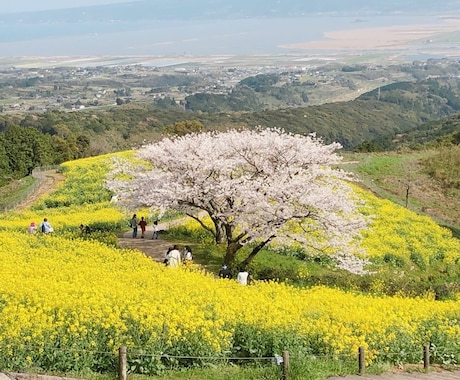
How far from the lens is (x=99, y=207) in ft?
124

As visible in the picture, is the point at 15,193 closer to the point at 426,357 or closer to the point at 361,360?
the point at 426,357

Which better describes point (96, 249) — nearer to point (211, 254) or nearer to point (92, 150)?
point (211, 254)

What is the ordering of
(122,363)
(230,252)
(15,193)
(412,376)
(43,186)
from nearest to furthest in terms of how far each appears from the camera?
1. (122,363)
2. (412,376)
3. (230,252)
4. (43,186)
5. (15,193)

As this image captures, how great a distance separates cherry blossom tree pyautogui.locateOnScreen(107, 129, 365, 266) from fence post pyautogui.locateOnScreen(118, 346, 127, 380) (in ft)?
39.7

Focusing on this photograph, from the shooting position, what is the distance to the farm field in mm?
12211

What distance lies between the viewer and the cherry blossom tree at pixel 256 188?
2314 cm

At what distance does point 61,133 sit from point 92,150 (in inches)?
663

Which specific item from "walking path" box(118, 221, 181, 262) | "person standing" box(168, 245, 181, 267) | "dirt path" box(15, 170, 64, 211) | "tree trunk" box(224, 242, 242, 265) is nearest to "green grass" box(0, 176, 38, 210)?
"dirt path" box(15, 170, 64, 211)

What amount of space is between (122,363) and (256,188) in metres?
13.1

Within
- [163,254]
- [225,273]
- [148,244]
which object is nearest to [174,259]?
[225,273]

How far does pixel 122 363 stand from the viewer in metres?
11.1

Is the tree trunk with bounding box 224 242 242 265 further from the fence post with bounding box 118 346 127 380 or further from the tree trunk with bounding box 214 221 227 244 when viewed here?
the fence post with bounding box 118 346 127 380

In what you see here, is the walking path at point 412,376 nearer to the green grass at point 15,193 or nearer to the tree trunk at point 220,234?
the tree trunk at point 220,234

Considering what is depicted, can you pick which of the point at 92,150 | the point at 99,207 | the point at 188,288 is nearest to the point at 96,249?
the point at 188,288
